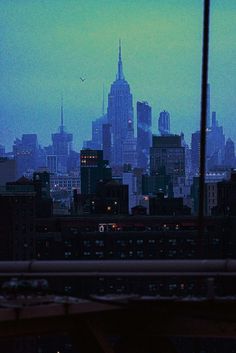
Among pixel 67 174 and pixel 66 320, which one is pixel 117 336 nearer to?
pixel 66 320

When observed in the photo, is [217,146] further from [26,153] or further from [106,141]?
[106,141]

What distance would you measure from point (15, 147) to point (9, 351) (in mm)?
28899

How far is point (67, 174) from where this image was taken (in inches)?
1483

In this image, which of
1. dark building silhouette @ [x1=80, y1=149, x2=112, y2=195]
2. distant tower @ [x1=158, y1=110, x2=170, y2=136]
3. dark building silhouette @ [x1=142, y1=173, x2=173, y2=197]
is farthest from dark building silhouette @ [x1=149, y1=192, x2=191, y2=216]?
distant tower @ [x1=158, y1=110, x2=170, y2=136]

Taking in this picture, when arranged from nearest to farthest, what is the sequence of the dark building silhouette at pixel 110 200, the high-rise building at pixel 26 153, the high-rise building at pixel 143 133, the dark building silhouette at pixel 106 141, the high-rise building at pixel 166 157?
the dark building silhouette at pixel 110 200 → the high-rise building at pixel 26 153 → the high-rise building at pixel 166 157 → the dark building silhouette at pixel 106 141 → the high-rise building at pixel 143 133

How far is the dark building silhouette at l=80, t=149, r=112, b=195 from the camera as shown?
3409cm

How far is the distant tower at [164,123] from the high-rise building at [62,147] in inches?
205

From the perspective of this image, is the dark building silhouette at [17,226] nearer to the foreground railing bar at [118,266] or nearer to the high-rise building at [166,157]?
the foreground railing bar at [118,266]

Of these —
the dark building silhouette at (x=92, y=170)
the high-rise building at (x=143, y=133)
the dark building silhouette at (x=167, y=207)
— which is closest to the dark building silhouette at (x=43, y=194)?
the dark building silhouette at (x=92, y=170)

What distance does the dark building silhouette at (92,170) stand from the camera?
112 feet

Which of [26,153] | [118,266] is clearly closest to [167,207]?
[26,153]

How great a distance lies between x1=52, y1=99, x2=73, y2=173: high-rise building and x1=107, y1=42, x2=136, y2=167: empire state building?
2.07 meters

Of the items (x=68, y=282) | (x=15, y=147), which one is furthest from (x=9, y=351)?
(x=15, y=147)

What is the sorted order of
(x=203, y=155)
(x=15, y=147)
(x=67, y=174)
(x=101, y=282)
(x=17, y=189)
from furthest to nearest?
(x=67, y=174), (x=15, y=147), (x=17, y=189), (x=203, y=155), (x=101, y=282)
